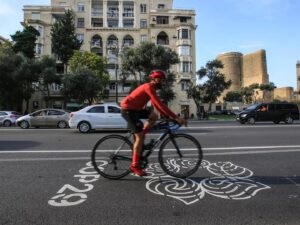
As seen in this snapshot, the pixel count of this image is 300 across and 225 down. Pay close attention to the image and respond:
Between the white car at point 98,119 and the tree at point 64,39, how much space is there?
39.6 metres

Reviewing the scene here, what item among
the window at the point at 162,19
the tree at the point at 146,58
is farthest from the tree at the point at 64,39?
the tree at the point at 146,58

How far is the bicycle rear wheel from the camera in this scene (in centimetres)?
584

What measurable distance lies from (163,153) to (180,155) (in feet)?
1.04

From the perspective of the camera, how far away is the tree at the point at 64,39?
177 ft

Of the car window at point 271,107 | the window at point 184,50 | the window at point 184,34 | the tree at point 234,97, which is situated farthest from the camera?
the tree at point 234,97

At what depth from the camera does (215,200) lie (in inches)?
186

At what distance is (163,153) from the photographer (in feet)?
19.1

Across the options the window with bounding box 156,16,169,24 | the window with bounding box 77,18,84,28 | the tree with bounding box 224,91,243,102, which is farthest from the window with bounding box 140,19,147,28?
the tree with bounding box 224,91,243,102

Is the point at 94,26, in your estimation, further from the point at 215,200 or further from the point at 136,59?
the point at 215,200

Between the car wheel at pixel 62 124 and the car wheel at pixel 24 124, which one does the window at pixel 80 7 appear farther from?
the car wheel at pixel 62 124

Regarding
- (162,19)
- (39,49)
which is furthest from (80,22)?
(162,19)

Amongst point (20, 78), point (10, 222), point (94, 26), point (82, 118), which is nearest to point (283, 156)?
point (10, 222)

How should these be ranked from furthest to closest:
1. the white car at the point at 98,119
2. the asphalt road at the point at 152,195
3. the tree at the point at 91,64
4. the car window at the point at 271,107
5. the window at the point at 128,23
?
the window at the point at 128,23 → the tree at the point at 91,64 → the car window at the point at 271,107 → the white car at the point at 98,119 → the asphalt road at the point at 152,195

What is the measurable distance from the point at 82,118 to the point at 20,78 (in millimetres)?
28258
